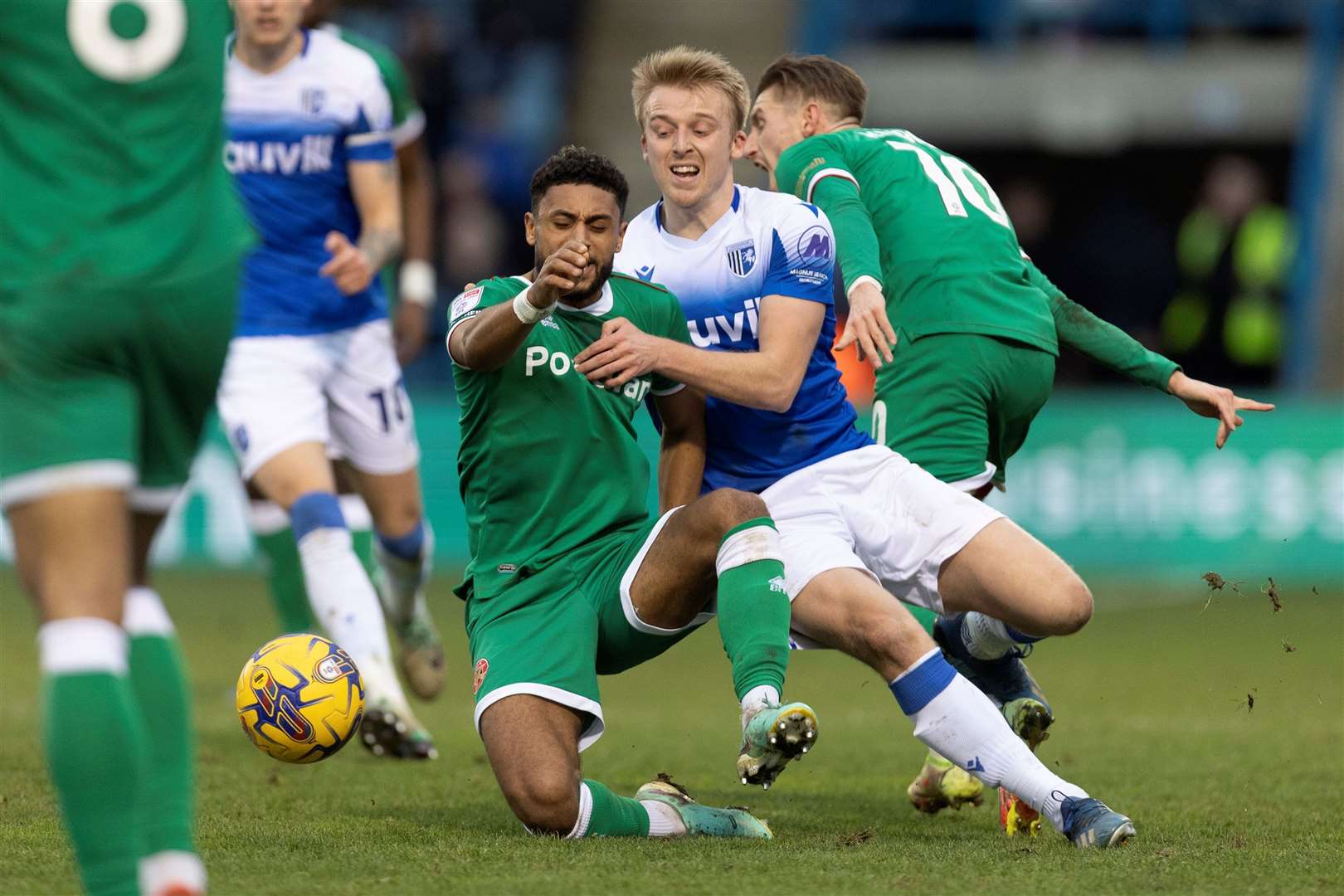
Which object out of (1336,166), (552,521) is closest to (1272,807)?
(552,521)

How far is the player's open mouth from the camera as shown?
5.39m

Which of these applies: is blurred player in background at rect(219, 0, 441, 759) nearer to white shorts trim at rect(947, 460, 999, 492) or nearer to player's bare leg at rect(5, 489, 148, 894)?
white shorts trim at rect(947, 460, 999, 492)

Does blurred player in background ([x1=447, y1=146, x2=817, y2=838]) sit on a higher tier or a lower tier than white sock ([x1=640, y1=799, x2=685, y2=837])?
higher

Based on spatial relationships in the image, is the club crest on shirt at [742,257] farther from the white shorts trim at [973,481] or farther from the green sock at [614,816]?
the green sock at [614,816]

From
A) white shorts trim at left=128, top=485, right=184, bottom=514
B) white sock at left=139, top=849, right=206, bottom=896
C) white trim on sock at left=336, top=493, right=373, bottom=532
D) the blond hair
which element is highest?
the blond hair

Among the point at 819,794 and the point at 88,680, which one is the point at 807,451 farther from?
the point at 88,680

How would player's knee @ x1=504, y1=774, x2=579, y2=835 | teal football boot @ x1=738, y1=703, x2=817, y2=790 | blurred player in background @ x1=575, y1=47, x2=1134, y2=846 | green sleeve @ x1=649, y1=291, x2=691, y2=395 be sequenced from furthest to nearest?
green sleeve @ x1=649, y1=291, x2=691, y2=395, player's knee @ x1=504, y1=774, x2=579, y2=835, blurred player in background @ x1=575, y1=47, x2=1134, y2=846, teal football boot @ x1=738, y1=703, x2=817, y2=790

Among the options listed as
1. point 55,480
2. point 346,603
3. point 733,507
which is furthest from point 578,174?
point 346,603

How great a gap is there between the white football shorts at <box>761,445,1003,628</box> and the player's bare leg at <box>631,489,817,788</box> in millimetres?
259

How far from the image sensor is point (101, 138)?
343 centimetres

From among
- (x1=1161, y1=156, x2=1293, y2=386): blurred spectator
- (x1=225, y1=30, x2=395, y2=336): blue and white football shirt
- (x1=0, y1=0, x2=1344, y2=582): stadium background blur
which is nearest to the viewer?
(x1=225, y1=30, x2=395, y2=336): blue and white football shirt

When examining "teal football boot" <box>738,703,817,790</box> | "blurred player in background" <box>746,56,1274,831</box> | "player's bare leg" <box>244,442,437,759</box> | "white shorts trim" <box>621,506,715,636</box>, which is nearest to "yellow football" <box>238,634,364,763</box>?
"white shorts trim" <box>621,506,715,636</box>

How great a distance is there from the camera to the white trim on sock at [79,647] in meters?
3.33

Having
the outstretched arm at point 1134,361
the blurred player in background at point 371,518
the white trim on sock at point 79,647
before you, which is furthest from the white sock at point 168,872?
the blurred player in background at point 371,518
